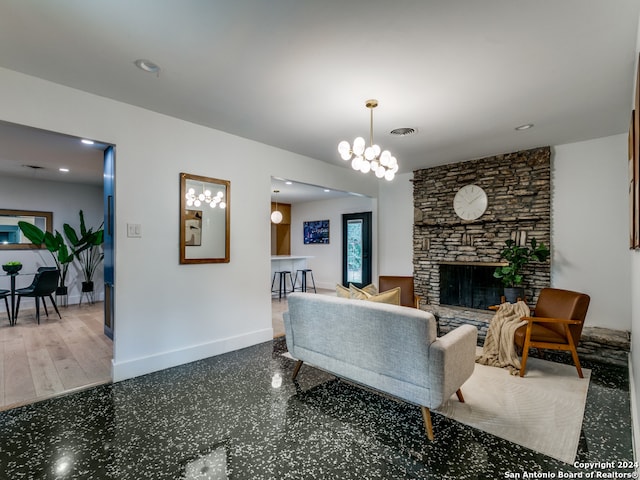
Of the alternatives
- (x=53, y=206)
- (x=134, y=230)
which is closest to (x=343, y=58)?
(x=134, y=230)

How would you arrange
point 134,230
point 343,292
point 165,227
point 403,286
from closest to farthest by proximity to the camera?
1. point 343,292
2. point 134,230
3. point 165,227
4. point 403,286

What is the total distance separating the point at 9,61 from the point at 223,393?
117 inches

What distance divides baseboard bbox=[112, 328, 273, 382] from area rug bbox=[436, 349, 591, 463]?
7.80 ft

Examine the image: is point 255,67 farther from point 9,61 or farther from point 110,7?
point 9,61

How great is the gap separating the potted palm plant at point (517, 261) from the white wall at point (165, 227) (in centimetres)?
322

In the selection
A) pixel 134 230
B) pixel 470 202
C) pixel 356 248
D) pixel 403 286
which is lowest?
pixel 403 286

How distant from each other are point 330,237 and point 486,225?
176 inches

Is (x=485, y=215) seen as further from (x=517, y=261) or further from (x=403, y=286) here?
(x=403, y=286)

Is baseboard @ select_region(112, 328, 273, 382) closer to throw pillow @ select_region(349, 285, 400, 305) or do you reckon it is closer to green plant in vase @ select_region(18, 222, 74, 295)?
throw pillow @ select_region(349, 285, 400, 305)

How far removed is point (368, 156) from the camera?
2.77 m

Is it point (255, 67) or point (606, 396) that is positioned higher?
point (255, 67)

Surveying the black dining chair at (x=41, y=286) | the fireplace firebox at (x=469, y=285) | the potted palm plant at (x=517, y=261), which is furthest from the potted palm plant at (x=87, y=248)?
the potted palm plant at (x=517, y=261)

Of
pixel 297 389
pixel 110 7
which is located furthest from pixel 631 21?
pixel 297 389

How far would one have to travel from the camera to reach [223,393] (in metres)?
2.69
